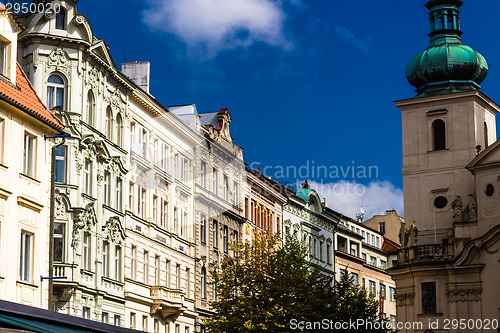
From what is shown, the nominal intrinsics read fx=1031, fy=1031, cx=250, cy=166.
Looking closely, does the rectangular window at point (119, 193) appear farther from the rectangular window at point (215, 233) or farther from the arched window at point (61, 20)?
the rectangular window at point (215, 233)

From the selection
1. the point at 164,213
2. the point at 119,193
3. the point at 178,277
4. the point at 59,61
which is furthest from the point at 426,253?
the point at 59,61

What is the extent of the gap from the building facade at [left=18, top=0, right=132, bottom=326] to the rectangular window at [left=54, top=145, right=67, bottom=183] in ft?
0.14

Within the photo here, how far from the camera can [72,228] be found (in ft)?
144

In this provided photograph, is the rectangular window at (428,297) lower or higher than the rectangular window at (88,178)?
lower

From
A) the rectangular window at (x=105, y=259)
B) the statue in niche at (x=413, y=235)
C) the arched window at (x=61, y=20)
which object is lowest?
the rectangular window at (x=105, y=259)

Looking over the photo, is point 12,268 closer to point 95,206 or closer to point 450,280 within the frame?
point 95,206

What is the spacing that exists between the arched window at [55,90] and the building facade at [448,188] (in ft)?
99.1

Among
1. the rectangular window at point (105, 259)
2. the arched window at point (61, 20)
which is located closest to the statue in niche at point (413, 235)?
the rectangular window at point (105, 259)

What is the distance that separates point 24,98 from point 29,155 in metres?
1.77

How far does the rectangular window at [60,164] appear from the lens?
4359cm

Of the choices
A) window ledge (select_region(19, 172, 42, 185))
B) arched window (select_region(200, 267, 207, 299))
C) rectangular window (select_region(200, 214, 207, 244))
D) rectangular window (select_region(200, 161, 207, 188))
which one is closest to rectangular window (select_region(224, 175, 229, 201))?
rectangular window (select_region(200, 161, 207, 188))

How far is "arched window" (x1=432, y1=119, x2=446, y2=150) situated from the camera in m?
70.9

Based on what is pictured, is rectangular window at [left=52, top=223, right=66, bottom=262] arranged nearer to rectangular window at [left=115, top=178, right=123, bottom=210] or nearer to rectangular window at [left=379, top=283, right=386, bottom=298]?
rectangular window at [left=115, top=178, right=123, bottom=210]

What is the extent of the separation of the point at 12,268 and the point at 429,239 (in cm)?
4345
